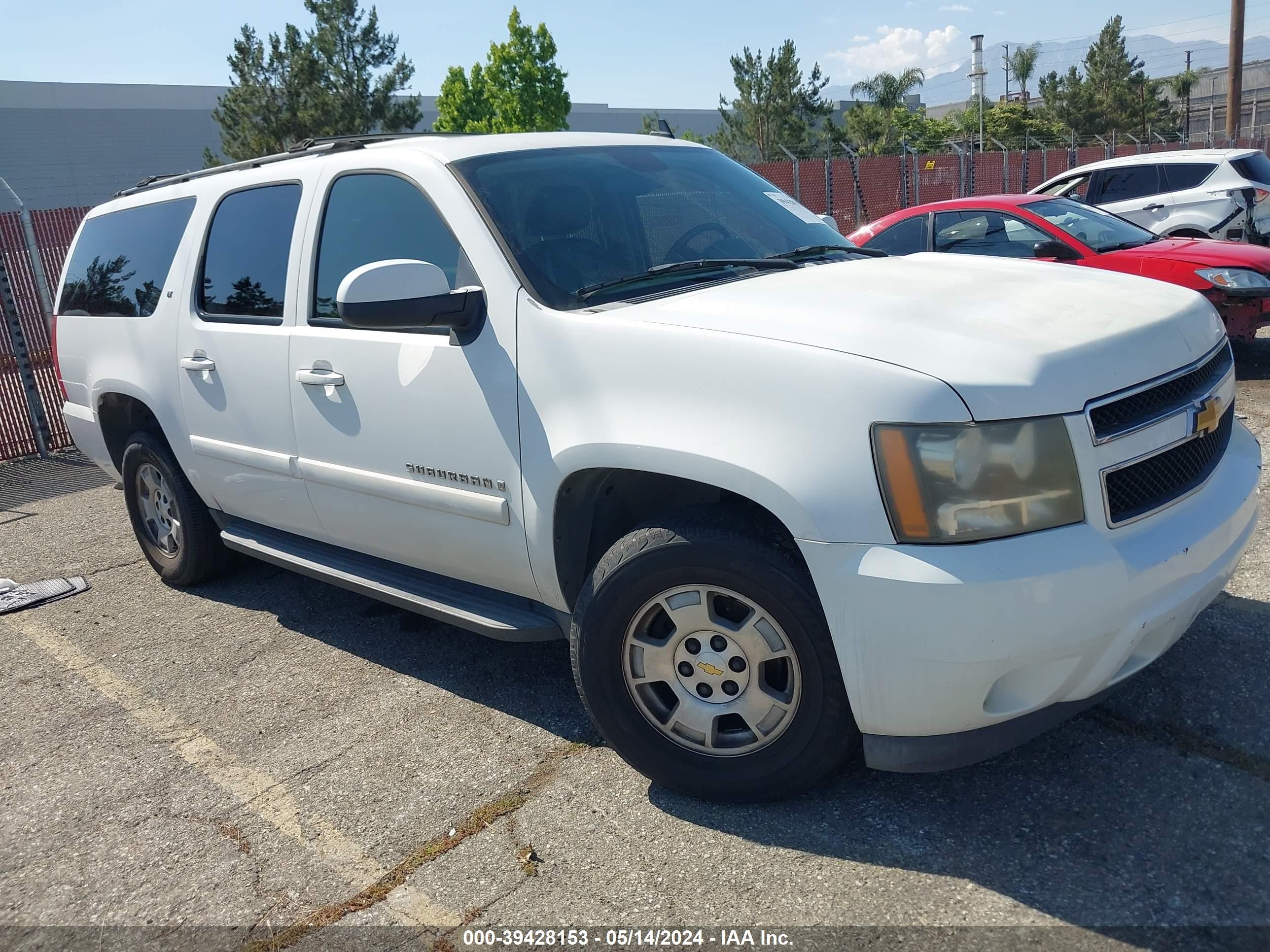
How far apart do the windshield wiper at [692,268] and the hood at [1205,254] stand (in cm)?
549

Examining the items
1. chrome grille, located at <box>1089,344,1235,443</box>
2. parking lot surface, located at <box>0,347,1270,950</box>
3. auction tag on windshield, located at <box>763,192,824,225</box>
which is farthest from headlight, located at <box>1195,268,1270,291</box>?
chrome grille, located at <box>1089,344,1235,443</box>

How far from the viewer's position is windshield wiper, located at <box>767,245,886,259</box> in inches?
142

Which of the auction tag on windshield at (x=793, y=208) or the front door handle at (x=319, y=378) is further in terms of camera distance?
the auction tag on windshield at (x=793, y=208)

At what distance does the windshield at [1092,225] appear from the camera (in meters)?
8.19

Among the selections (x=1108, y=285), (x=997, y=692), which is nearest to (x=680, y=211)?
(x=1108, y=285)

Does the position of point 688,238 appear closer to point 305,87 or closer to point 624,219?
point 624,219

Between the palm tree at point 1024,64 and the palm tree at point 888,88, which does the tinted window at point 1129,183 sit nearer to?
the palm tree at point 888,88

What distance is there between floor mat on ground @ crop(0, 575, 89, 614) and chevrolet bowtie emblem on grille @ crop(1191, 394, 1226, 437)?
5.18 meters

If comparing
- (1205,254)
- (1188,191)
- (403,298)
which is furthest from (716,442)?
(1188,191)

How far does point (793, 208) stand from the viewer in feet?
13.5

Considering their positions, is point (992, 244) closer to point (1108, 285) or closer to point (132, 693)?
point (1108, 285)

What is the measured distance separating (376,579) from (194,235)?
6.21ft

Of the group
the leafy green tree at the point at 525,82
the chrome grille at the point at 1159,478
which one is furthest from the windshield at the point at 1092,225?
the leafy green tree at the point at 525,82

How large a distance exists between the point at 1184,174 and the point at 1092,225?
512 cm
